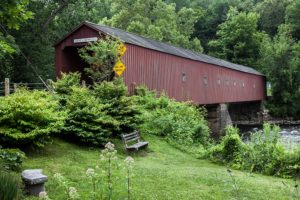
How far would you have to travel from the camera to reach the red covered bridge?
1719cm

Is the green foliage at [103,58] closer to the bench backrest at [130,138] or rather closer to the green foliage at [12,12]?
the bench backrest at [130,138]

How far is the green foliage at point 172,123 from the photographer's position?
1295cm

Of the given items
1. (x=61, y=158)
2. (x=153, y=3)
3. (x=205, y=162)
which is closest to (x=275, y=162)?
(x=205, y=162)

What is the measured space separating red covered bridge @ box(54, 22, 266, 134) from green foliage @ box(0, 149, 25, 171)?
1000cm

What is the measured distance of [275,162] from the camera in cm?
909

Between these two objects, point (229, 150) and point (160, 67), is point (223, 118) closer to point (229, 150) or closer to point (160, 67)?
point (160, 67)

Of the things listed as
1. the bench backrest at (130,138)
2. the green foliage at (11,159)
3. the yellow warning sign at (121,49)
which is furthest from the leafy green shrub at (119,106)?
the green foliage at (11,159)

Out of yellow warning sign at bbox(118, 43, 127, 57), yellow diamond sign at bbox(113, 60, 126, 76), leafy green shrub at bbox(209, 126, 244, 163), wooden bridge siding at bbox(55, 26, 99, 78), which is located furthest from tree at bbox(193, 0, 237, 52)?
leafy green shrub at bbox(209, 126, 244, 163)

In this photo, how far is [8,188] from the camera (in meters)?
4.71

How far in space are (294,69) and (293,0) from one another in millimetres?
16899

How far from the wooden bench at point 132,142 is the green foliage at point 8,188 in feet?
A: 17.3

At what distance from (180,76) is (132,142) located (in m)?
11.0

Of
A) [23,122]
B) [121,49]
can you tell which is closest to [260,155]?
[23,122]

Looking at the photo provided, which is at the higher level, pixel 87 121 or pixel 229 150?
pixel 87 121
